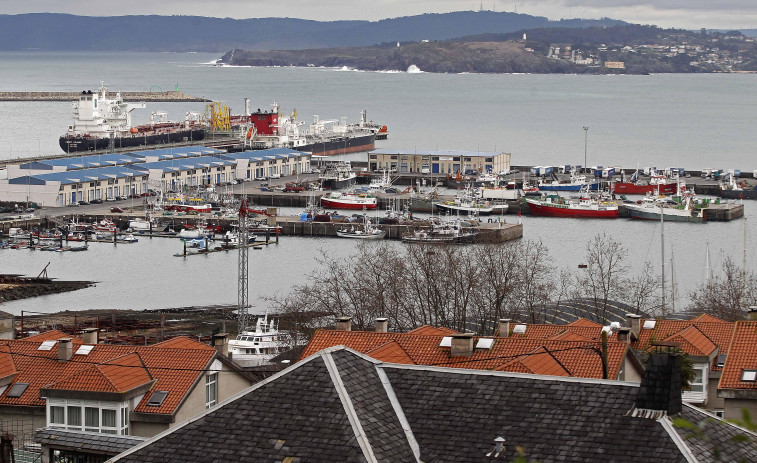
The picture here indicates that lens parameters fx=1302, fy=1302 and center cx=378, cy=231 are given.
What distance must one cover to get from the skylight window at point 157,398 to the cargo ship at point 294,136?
77.8m

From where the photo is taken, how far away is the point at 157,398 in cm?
1401

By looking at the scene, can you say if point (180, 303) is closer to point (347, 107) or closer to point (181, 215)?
point (181, 215)

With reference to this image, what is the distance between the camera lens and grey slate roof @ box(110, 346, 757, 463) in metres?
8.45

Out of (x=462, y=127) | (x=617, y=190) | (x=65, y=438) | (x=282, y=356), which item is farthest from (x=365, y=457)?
(x=462, y=127)

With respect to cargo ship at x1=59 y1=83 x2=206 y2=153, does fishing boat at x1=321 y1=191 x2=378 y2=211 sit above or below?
below

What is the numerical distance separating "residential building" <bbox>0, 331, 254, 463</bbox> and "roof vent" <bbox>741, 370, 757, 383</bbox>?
575cm

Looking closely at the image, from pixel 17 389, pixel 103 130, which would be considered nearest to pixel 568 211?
pixel 103 130

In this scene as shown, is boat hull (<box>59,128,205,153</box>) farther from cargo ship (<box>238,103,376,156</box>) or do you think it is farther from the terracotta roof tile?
the terracotta roof tile

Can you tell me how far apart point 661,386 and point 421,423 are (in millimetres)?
1678

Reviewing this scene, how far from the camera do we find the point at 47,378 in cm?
1498

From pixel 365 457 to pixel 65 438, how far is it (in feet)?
15.6

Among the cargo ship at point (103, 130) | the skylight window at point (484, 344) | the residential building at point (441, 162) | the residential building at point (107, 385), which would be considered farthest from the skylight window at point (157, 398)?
the cargo ship at point (103, 130)

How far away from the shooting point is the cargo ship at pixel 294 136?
3693 inches

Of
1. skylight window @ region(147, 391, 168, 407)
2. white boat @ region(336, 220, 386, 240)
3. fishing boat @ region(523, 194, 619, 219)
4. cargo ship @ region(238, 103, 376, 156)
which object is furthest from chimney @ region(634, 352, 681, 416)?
cargo ship @ region(238, 103, 376, 156)
